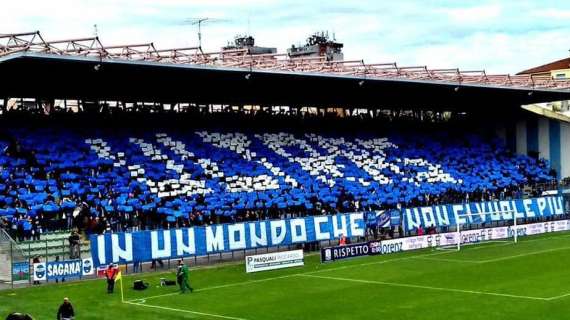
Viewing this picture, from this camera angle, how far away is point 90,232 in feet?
147

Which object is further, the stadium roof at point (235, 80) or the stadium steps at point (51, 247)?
the stadium roof at point (235, 80)

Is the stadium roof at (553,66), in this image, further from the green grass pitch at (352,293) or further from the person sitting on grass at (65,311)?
the person sitting on grass at (65,311)

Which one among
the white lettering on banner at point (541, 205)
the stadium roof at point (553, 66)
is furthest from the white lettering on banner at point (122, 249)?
the stadium roof at point (553, 66)

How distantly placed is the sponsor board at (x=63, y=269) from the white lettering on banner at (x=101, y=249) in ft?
1.62

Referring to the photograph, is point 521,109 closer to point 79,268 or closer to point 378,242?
point 378,242

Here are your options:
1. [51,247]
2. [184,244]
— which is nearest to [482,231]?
[184,244]

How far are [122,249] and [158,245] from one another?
7.43 feet

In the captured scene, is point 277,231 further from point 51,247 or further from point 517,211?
point 517,211

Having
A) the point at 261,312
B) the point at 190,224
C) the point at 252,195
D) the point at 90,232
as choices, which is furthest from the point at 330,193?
the point at 261,312

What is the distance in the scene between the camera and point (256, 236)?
48188 mm

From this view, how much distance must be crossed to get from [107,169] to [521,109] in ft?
145

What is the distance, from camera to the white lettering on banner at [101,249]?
41.5 m

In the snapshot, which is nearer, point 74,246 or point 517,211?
point 74,246

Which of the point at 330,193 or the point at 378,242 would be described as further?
the point at 330,193
